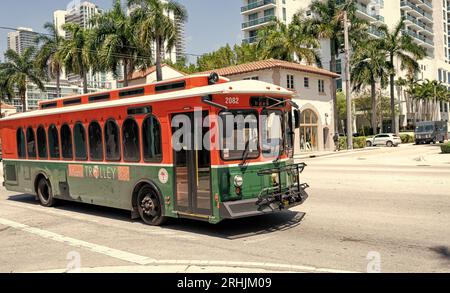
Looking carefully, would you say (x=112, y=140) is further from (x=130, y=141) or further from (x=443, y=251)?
(x=443, y=251)

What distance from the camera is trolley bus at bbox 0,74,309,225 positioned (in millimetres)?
8266

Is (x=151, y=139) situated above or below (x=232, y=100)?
below

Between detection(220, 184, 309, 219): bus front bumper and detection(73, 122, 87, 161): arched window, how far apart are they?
5.08 meters

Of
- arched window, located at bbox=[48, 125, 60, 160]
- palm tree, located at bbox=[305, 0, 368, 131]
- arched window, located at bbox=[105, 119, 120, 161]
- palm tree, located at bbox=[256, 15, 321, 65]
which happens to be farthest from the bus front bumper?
palm tree, located at bbox=[305, 0, 368, 131]

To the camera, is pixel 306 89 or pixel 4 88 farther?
pixel 4 88

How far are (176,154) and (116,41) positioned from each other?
34.9 meters

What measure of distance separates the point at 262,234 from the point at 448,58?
119m

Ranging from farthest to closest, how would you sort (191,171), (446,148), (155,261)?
(446,148) → (191,171) → (155,261)

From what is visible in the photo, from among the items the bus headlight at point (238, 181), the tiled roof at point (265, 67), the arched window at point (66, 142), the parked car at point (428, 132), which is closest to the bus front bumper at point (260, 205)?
the bus headlight at point (238, 181)

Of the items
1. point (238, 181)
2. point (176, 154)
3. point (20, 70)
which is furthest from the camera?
point (20, 70)

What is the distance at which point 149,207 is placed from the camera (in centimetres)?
971

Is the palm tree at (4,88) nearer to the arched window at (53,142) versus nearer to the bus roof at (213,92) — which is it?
the arched window at (53,142)

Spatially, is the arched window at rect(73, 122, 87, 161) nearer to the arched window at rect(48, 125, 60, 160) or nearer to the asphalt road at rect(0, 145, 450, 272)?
the arched window at rect(48, 125, 60, 160)

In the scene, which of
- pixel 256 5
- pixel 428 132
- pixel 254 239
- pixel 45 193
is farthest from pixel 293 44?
pixel 254 239
